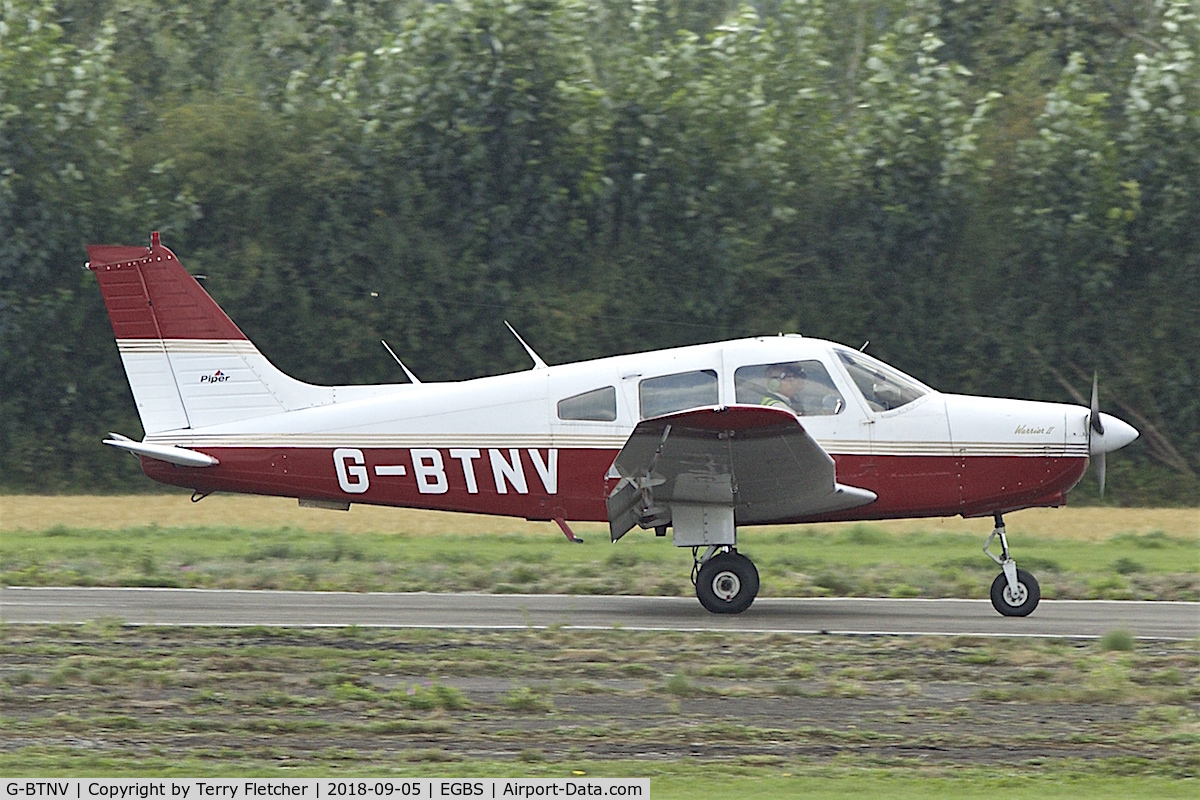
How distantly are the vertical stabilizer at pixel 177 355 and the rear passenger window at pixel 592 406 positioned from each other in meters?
2.09

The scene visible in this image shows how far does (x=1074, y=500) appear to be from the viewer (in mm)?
19203

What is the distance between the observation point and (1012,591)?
37.0 ft

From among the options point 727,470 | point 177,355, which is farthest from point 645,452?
point 177,355

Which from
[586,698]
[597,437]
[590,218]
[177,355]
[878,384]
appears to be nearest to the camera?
[586,698]

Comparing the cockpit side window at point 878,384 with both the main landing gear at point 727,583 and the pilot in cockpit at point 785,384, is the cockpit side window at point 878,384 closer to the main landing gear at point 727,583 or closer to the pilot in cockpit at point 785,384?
the pilot in cockpit at point 785,384

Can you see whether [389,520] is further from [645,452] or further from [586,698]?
[586,698]

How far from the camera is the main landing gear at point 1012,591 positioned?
36.9 feet

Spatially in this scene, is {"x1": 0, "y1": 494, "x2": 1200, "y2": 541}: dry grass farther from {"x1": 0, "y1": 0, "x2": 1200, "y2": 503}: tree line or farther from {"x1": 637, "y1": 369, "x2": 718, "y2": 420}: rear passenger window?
{"x1": 637, "y1": 369, "x2": 718, "y2": 420}: rear passenger window

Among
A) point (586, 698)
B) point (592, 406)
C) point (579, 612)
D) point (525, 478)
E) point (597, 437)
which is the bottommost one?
point (579, 612)

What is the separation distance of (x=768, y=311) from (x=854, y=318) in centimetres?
129

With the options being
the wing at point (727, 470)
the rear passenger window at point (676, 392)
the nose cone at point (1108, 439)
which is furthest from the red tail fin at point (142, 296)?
the nose cone at point (1108, 439)

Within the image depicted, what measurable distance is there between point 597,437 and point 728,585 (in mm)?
1550

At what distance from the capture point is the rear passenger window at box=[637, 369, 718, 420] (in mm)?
11266

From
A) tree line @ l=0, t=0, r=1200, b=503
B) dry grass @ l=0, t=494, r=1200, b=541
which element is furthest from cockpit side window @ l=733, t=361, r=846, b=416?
tree line @ l=0, t=0, r=1200, b=503
